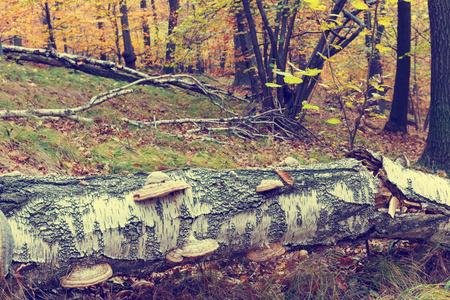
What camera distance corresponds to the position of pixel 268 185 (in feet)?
7.93

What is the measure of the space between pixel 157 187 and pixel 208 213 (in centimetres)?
43

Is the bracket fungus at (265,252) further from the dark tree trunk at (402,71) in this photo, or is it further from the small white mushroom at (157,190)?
the dark tree trunk at (402,71)

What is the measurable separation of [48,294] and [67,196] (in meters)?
0.69

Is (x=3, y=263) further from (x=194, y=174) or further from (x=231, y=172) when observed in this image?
(x=231, y=172)

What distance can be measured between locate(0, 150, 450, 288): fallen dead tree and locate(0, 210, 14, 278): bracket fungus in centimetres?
11

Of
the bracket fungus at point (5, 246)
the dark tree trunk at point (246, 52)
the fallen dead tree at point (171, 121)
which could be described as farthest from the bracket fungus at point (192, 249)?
the dark tree trunk at point (246, 52)

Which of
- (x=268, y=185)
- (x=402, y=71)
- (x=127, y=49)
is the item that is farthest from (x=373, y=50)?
(x=127, y=49)

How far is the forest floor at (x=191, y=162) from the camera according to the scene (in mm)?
2580

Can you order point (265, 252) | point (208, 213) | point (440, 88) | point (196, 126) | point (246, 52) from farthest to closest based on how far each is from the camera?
point (246, 52), point (196, 126), point (440, 88), point (265, 252), point (208, 213)

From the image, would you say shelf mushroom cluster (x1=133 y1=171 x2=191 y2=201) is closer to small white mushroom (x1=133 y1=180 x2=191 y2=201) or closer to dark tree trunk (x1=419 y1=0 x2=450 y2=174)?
small white mushroom (x1=133 y1=180 x2=191 y2=201)

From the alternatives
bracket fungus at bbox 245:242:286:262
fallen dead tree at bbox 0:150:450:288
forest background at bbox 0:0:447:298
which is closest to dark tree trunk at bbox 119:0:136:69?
forest background at bbox 0:0:447:298

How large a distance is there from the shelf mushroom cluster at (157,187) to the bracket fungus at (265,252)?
0.79 meters

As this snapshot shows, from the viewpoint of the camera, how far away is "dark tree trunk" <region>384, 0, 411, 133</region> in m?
10.4

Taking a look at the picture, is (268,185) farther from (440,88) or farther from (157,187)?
(440,88)
